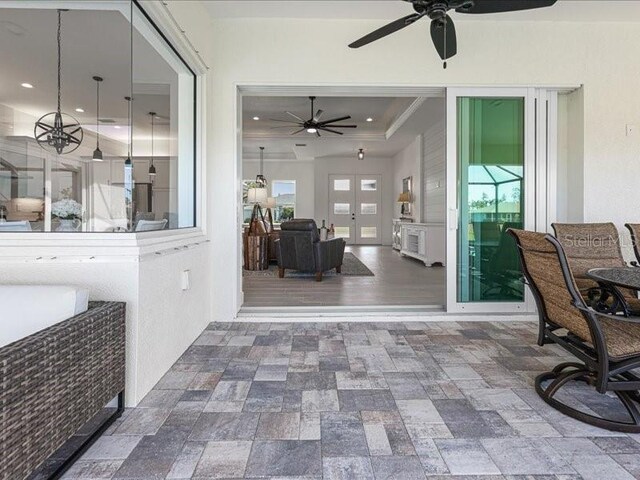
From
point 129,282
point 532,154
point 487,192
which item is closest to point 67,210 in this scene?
point 129,282

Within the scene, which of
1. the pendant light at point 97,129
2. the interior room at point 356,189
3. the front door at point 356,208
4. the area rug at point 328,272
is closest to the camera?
the interior room at point 356,189

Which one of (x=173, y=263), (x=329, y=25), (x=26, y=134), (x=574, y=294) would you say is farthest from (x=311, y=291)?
(x=26, y=134)

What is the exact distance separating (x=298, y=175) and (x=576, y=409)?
11.8 m

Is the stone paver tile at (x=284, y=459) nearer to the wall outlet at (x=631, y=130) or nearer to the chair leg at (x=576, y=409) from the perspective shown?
the chair leg at (x=576, y=409)

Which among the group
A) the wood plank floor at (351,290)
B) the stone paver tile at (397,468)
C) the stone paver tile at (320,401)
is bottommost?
the stone paver tile at (397,468)

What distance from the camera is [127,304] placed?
1.93 meters

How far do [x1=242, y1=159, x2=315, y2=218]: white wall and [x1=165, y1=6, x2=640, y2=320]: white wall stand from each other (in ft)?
31.0

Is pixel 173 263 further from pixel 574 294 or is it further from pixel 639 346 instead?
pixel 639 346

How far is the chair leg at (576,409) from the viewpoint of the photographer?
1726mm

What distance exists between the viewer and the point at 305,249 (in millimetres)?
5746

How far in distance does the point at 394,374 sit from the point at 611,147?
3154 millimetres

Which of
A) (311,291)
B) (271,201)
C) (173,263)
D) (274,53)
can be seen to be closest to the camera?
(173,263)

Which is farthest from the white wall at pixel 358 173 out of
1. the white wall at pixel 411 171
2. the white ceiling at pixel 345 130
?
the white ceiling at pixel 345 130

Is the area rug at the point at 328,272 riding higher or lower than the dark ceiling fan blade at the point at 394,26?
lower
